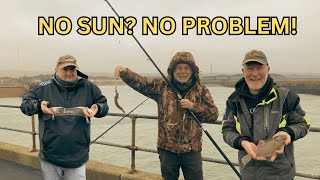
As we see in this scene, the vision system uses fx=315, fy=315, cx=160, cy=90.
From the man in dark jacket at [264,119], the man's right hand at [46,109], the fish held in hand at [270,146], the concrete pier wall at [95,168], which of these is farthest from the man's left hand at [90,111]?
the concrete pier wall at [95,168]

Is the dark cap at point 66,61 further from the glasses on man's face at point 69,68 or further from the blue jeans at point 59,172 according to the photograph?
the blue jeans at point 59,172

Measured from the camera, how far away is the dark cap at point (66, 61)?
2.97 meters

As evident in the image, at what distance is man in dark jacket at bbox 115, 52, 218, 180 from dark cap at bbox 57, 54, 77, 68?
0.58m

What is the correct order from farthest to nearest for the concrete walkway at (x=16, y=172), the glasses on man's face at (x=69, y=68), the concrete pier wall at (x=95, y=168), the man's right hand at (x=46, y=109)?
the concrete walkway at (x=16, y=172)
the concrete pier wall at (x=95, y=168)
the glasses on man's face at (x=69, y=68)
the man's right hand at (x=46, y=109)

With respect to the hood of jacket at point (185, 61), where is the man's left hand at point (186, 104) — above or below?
below

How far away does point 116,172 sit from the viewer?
189 inches

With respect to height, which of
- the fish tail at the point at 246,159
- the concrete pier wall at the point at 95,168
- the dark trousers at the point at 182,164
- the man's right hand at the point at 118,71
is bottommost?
the concrete pier wall at the point at 95,168

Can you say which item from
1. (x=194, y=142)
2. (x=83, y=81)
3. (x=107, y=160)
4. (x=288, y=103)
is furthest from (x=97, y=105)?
(x=107, y=160)

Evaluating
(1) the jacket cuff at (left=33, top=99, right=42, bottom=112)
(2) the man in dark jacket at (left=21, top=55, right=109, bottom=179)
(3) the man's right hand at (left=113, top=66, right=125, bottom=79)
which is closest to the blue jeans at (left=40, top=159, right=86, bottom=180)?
(2) the man in dark jacket at (left=21, top=55, right=109, bottom=179)

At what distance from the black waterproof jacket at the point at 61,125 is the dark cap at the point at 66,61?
0.18 meters

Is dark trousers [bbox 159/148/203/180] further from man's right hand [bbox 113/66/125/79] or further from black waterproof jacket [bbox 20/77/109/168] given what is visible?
man's right hand [bbox 113/66/125/79]

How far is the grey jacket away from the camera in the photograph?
227 centimetres

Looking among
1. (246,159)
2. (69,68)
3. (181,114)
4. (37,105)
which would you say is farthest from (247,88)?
(37,105)

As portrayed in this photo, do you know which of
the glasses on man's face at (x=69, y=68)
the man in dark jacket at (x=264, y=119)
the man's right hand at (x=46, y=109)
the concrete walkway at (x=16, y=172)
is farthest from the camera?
the concrete walkway at (x=16, y=172)
